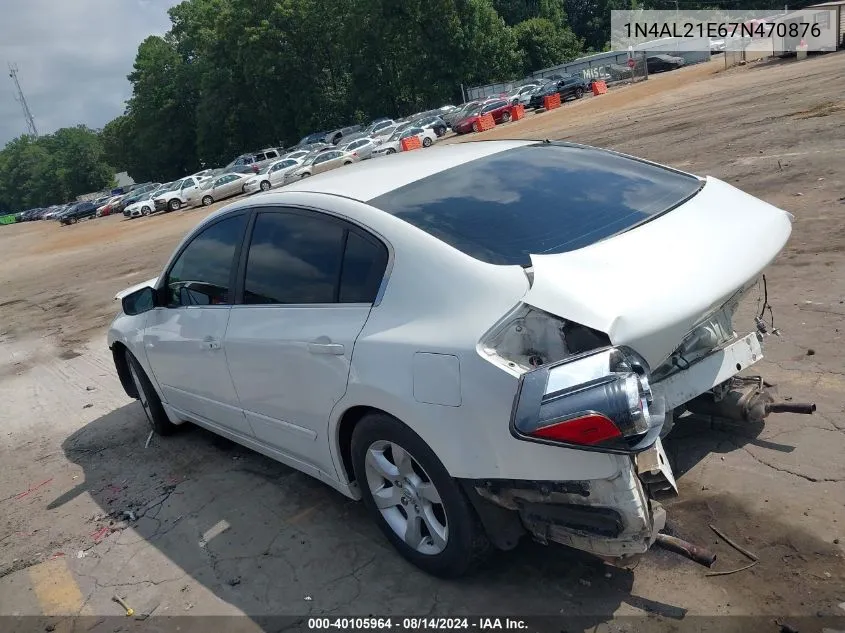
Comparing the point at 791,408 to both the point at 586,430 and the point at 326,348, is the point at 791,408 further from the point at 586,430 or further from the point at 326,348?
the point at 326,348

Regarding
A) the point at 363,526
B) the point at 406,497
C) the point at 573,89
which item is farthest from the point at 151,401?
the point at 573,89

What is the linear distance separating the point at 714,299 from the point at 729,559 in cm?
114

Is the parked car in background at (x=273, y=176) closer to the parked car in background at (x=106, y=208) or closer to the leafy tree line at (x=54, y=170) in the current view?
the parked car in background at (x=106, y=208)

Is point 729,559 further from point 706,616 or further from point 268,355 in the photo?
point 268,355

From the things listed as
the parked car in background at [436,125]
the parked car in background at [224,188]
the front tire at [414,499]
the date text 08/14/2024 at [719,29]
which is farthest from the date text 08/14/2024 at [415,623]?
the parked car in background at [436,125]

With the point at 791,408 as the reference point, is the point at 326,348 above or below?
above

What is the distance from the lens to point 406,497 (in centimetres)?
316

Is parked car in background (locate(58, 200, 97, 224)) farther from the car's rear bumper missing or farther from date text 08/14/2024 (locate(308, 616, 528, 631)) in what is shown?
the car's rear bumper missing

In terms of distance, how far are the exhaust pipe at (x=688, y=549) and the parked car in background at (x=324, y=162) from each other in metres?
35.8

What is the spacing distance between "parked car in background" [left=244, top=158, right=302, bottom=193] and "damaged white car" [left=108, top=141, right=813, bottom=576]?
112ft

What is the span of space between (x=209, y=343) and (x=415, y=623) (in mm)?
2078

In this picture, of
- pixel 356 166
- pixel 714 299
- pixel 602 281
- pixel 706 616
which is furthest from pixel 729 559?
pixel 356 166

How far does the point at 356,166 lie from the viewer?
4.36 m

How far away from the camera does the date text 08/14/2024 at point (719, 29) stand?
30078 millimetres
